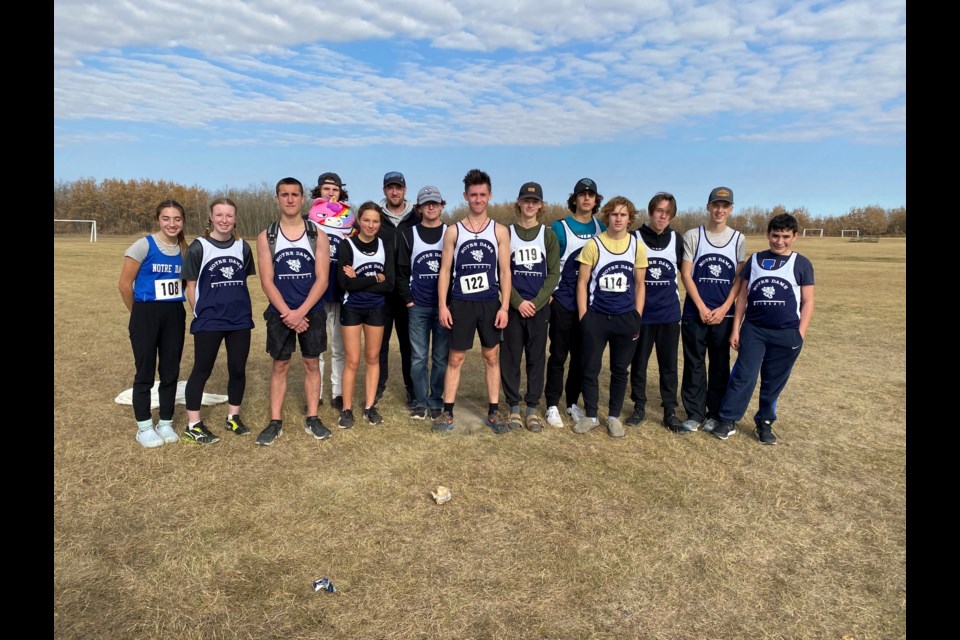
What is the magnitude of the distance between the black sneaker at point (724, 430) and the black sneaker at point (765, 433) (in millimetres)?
224

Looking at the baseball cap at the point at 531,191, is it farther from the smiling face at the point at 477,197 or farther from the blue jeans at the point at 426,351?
the blue jeans at the point at 426,351

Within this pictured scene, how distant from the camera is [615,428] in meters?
4.98

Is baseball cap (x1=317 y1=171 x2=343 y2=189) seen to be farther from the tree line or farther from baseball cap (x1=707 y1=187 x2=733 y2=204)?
the tree line

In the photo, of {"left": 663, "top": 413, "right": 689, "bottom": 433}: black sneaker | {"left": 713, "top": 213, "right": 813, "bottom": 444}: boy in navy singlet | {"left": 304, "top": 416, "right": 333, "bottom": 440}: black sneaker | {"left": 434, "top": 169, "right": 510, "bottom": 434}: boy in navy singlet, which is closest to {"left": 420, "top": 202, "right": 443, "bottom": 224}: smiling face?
{"left": 434, "top": 169, "right": 510, "bottom": 434}: boy in navy singlet

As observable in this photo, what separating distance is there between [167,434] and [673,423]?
479 centimetres

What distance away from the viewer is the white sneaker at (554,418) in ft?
17.0

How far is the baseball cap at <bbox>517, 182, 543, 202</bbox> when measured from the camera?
4.80 meters

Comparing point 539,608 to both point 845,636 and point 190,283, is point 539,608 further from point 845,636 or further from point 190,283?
point 190,283

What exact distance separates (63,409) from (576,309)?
17.9 feet

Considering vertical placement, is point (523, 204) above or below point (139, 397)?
above

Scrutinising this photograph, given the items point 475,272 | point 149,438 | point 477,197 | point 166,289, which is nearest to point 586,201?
point 477,197

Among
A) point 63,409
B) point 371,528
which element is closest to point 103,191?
point 63,409

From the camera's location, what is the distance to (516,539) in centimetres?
334

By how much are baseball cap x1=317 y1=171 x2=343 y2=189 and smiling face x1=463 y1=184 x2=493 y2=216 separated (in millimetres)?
1697
